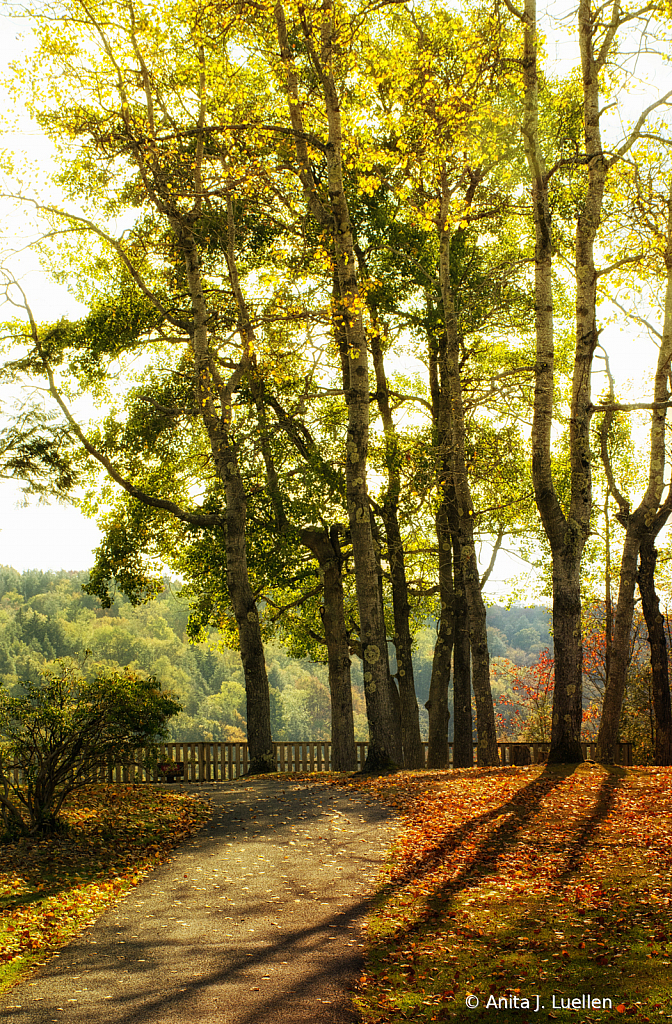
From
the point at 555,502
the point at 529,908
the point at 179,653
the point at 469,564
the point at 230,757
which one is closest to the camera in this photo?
the point at 529,908

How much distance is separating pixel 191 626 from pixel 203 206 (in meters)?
9.48

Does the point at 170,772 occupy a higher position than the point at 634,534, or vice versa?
the point at 634,534

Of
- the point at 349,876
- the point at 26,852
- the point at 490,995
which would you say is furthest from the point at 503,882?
the point at 26,852

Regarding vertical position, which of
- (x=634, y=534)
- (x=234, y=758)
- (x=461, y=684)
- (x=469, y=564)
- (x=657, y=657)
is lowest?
(x=234, y=758)

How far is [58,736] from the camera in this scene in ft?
25.8

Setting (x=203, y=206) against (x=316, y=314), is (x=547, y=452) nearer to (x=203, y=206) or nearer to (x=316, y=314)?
(x=316, y=314)

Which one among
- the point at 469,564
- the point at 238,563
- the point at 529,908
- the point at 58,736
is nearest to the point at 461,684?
the point at 469,564

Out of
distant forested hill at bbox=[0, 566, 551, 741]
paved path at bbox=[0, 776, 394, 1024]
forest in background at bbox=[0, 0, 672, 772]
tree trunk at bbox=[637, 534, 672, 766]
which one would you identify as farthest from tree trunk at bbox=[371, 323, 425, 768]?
distant forested hill at bbox=[0, 566, 551, 741]

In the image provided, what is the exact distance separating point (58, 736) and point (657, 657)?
37.1ft

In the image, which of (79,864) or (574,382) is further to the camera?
(574,382)

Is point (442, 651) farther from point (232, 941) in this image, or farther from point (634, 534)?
point (232, 941)

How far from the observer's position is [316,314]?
451 inches

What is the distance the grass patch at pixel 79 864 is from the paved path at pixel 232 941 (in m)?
0.21

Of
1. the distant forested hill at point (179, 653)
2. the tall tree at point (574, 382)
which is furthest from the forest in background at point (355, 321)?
the distant forested hill at point (179, 653)
